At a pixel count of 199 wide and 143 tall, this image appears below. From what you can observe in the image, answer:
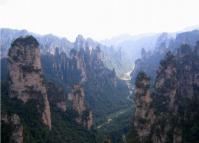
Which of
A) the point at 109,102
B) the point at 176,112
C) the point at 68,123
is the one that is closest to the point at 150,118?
the point at 176,112

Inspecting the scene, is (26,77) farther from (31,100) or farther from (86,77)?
(86,77)

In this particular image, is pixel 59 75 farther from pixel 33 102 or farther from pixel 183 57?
pixel 33 102

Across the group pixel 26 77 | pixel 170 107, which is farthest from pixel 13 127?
pixel 170 107

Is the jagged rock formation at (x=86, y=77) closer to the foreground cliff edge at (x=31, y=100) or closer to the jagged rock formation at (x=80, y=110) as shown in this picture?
the jagged rock formation at (x=80, y=110)

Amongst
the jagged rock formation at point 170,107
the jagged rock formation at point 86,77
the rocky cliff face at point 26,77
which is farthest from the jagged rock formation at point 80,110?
the jagged rock formation at point 86,77

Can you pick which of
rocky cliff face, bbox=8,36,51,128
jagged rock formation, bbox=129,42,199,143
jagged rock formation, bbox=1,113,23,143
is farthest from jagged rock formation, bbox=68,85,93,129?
jagged rock formation, bbox=1,113,23,143

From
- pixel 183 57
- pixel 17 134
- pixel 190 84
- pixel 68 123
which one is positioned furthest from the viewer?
pixel 183 57

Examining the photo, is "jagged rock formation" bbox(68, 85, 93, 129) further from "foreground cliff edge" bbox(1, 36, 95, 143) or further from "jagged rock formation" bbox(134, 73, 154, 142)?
"jagged rock formation" bbox(134, 73, 154, 142)
